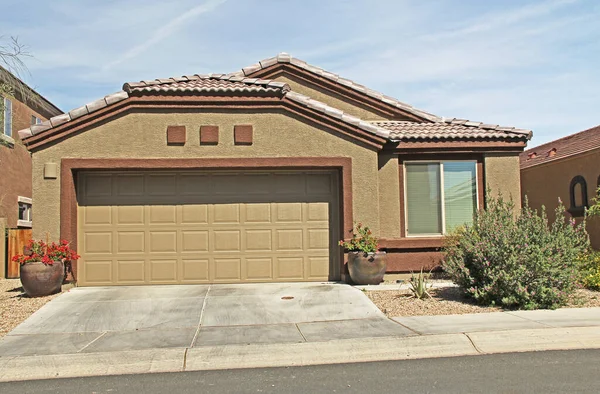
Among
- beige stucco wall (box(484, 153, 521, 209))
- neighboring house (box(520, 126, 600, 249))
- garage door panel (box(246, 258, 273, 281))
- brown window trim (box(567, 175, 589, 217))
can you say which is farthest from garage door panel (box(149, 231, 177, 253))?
brown window trim (box(567, 175, 589, 217))

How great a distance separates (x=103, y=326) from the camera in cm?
854

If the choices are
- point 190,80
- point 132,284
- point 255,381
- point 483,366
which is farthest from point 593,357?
point 190,80

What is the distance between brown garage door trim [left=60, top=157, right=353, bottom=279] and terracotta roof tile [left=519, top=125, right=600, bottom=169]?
9.37m

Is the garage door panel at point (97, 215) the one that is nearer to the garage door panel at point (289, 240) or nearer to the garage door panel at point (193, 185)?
the garage door panel at point (193, 185)

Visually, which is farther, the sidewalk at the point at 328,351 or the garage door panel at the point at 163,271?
the garage door panel at the point at 163,271

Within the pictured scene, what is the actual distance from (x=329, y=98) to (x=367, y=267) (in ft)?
19.1

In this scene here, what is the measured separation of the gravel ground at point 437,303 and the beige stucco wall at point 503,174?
3108 mm

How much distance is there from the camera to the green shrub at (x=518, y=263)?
915 cm

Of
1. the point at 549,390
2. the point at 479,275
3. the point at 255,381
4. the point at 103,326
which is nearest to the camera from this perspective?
the point at 549,390

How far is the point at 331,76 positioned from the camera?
15438mm

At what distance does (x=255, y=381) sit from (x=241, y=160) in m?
6.51

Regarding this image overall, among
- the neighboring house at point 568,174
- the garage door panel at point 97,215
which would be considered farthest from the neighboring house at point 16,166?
the neighboring house at point 568,174

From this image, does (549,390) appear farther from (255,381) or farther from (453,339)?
(255,381)

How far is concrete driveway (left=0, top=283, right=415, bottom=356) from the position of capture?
295 inches
